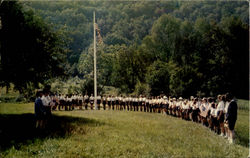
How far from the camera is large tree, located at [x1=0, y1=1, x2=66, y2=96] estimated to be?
15.7m

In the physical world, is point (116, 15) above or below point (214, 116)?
above

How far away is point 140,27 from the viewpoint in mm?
96125

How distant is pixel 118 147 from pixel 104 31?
60700 mm

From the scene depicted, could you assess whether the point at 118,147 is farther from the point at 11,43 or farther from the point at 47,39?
the point at 47,39

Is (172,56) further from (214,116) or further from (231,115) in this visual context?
(231,115)

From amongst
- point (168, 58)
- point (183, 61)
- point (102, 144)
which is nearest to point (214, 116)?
point (102, 144)

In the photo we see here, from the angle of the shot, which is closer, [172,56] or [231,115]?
[231,115]

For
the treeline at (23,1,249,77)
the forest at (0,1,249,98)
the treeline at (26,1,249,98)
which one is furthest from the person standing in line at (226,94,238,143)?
the treeline at (26,1,249,98)

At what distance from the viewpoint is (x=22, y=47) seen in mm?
16781

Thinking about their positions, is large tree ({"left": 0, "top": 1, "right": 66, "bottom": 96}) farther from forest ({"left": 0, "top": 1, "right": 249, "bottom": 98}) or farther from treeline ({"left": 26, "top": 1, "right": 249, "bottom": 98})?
treeline ({"left": 26, "top": 1, "right": 249, "bottom": 98})

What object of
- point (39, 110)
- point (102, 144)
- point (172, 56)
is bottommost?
point (102, 144)

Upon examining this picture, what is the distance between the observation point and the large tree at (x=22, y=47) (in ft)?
51.6

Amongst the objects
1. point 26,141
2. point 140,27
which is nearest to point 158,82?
point 26,141

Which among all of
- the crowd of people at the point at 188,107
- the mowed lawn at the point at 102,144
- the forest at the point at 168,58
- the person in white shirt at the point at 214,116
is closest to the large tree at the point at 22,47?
the crowd of people at the point at 188,107
